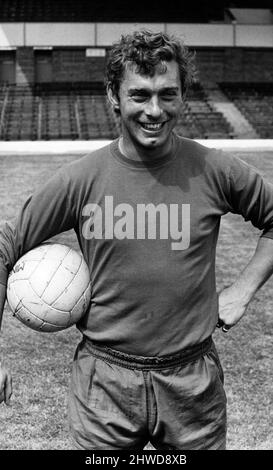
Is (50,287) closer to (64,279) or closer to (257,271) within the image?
A: (64,279)

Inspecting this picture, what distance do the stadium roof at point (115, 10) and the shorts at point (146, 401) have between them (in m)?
29.3

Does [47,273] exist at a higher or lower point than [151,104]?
lower

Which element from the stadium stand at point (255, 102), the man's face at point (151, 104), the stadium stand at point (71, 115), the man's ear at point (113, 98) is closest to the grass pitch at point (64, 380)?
the man's ear at point (113, 98)

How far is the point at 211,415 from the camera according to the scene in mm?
2475

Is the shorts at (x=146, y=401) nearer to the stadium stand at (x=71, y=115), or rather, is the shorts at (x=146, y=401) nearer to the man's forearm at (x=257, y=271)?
the man's forearm at (x=257, y=271)

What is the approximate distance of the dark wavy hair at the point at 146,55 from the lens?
2.26m

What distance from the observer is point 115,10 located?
3047 cm

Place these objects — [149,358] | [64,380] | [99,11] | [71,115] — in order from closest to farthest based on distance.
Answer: [149,358]
[64,380]
[71,115]
[99,11]

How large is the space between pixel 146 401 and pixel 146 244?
21.8 inches

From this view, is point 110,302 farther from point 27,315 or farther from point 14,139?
A: point 14,139

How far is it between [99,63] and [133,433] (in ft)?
95.6

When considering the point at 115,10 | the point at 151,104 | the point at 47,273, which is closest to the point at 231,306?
the point at 47,273

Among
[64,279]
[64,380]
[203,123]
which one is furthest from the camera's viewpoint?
[203,123]

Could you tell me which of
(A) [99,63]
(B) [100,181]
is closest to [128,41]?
(B) [100,181]
